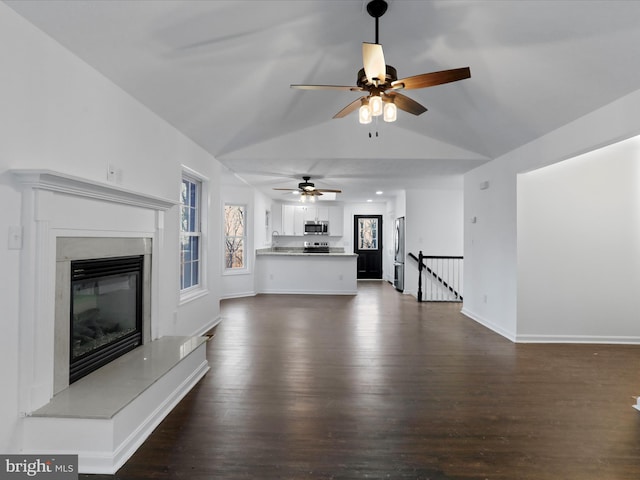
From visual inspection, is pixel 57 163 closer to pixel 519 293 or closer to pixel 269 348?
pixel 269 348

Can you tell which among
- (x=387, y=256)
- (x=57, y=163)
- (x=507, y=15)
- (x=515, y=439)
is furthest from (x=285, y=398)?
(x=387, y=256)

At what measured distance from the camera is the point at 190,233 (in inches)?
180

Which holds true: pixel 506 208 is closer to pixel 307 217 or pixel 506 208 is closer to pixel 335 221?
pixel 335 221

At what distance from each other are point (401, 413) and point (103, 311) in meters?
2.48

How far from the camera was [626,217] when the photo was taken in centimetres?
438

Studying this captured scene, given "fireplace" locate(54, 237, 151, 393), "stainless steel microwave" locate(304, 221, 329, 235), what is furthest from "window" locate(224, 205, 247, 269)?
"fireplace" locate(54, 237, 151, 393)

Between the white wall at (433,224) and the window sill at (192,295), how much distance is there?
5.11 metres

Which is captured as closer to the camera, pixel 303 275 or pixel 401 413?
pixel 401 413

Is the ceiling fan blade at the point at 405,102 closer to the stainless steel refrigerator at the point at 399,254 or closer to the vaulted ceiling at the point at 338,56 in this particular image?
the vaulted ceiling at the point at 338,56

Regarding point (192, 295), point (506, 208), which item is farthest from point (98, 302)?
point (506, 208)

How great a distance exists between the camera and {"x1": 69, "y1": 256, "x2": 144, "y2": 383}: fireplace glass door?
7.93 ft

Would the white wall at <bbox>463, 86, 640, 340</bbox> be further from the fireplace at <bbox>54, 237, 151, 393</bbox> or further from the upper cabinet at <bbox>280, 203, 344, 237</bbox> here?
the upper cabinet at <bbox>280, 203, 344, 237</bbox>

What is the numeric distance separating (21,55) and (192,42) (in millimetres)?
1036

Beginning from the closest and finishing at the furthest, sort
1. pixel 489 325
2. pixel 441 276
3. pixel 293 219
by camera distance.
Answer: pixel 489 325, pixel 441 276, pixel 293 219
